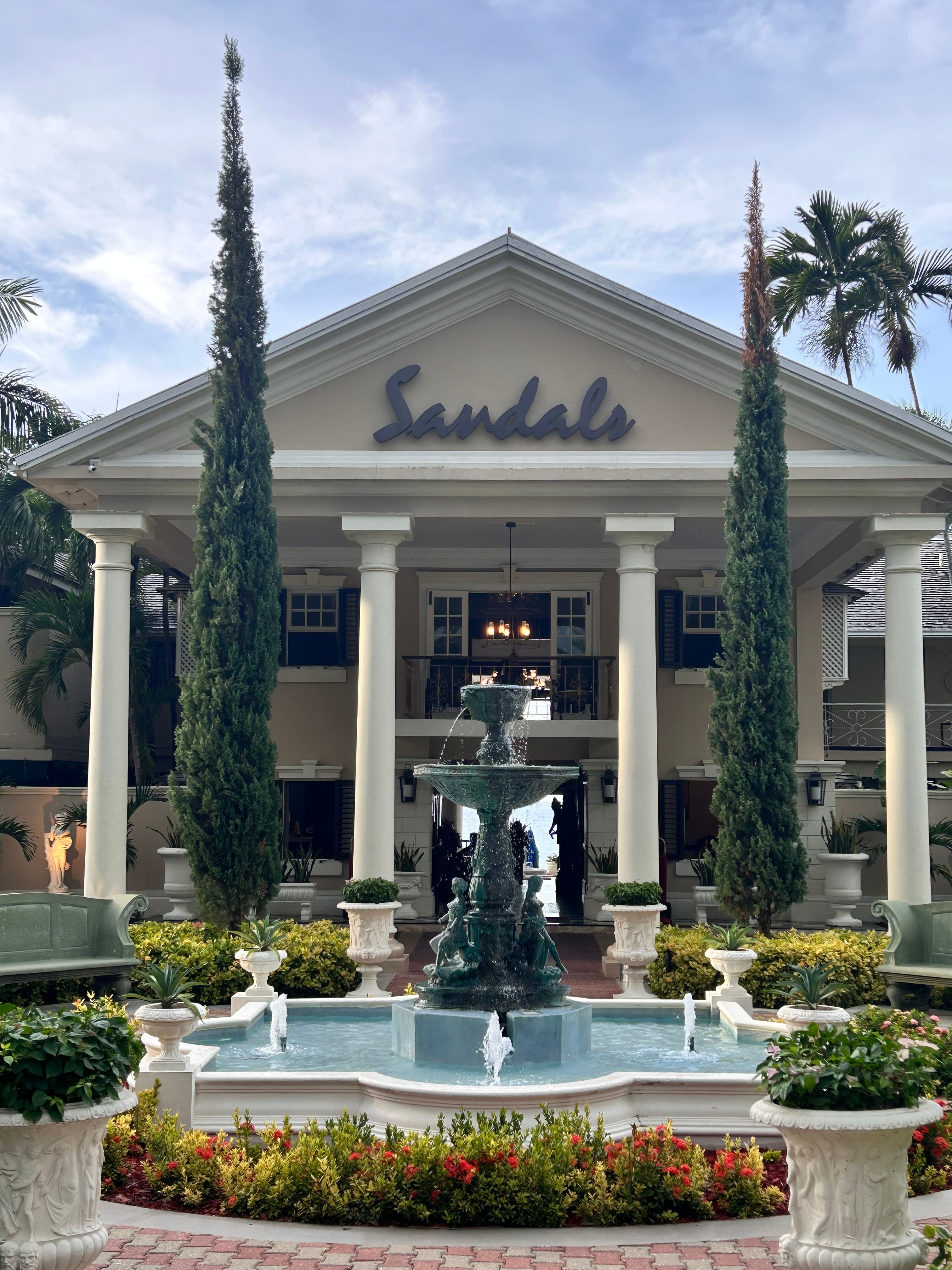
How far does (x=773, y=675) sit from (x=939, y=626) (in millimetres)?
13287

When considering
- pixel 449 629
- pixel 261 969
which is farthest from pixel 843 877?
pixel 261 969

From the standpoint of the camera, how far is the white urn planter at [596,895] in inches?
826

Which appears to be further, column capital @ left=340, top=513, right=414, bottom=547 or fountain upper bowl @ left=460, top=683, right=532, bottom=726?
column capital @ left=340, top=513, right=414, bottom=547

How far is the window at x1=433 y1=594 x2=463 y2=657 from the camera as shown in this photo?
74.5 feet

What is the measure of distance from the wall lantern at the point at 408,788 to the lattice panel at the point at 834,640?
7.14 metres

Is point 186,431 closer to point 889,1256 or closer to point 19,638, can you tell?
point 19,638

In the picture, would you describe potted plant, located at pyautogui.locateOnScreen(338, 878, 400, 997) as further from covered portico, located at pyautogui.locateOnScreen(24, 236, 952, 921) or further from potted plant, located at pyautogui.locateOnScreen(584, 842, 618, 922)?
potted plant, located at pyautogui.locateOnScreen(584, 842, 618, 922)

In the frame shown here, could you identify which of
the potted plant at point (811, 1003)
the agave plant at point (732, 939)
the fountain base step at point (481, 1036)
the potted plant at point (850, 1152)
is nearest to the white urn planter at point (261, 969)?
the fountain base step at point (481, 1036)

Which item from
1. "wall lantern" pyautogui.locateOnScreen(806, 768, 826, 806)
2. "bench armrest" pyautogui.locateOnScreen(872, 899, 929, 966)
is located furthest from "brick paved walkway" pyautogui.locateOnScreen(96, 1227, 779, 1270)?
"wall lantern" pyautogui.locateOnScreen(806, 768, 826, 806)

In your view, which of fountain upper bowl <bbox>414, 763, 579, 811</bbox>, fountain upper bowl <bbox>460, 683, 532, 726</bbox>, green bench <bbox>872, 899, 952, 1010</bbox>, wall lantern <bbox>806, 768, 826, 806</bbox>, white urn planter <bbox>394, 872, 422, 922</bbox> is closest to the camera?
fountain upper bowl <bbox>414, 763, 579, 811</bbox>

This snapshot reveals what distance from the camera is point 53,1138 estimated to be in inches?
219

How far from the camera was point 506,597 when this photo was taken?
22719mm

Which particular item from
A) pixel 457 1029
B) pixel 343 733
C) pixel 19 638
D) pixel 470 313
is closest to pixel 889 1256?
pixel 457 1029

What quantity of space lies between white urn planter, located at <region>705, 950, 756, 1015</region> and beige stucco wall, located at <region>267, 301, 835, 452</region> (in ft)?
25.0
